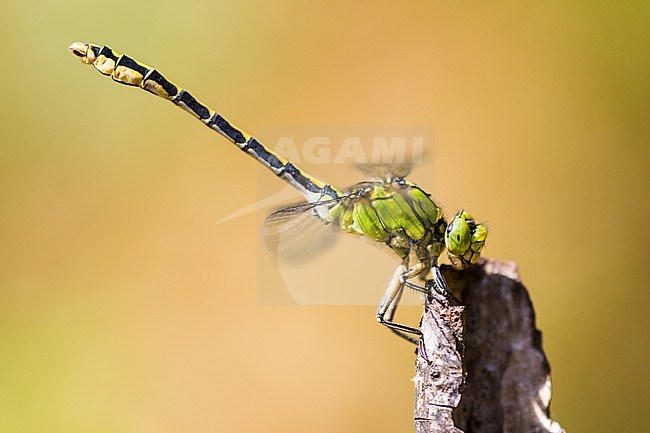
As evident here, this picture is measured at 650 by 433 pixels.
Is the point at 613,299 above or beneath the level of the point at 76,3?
beneath

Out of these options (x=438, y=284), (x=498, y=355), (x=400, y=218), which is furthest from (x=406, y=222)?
(x=498, y=355)

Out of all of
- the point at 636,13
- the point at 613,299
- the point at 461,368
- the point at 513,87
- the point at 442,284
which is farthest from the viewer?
the point at 513,87

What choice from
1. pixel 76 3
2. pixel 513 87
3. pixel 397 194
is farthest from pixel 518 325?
pixel 76 3

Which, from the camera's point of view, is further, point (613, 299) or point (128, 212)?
point (128, 212)

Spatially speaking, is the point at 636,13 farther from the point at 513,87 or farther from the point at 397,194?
the point at 397,194

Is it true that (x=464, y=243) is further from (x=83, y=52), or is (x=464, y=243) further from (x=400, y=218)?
(x=83, y=52)

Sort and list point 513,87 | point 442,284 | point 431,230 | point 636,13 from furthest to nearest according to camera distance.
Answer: point 513,87, point 636,13, point 431,230, point 442,284

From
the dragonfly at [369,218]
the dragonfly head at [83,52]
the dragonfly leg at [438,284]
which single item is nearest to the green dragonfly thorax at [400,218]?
the dragonfly at [369,218]
